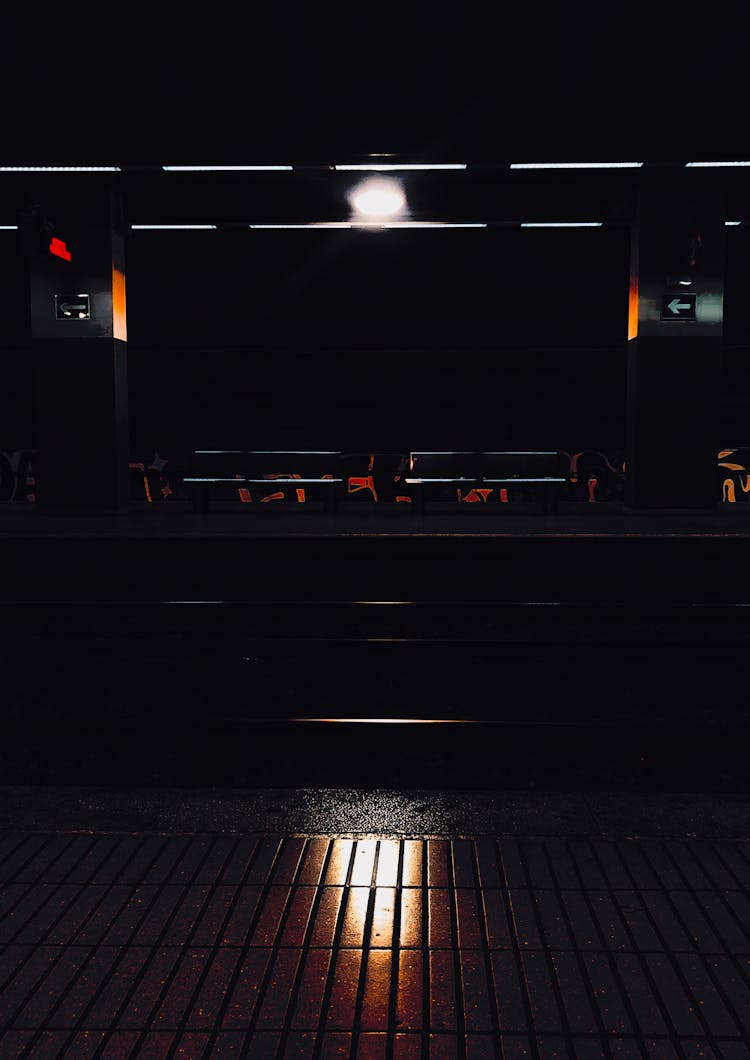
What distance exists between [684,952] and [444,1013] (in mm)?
725

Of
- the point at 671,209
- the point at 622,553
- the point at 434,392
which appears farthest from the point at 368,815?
the point at 434,392

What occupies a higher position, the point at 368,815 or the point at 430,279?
the point at 430,279

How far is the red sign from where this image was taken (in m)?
10.7

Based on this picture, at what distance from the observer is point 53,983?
228 cm

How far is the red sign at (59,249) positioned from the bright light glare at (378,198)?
3896 millimetres

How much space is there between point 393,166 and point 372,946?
32.8ft

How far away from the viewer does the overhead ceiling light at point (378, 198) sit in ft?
38.2

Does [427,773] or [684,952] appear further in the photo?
[427,773]

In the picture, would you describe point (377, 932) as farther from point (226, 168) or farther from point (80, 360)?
point (80, 360)

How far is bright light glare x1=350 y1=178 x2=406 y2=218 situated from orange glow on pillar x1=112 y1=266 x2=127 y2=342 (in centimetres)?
342

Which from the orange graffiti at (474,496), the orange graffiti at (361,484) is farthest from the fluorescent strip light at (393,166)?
the orange graffiti at (361,484)

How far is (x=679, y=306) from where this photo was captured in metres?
11.3

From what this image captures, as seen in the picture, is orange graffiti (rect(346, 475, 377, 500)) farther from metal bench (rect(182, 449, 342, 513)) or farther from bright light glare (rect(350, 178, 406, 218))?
bright light glare (rect(350, 178, 406, 218))

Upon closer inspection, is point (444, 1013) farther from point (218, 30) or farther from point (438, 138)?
point (438, 138)
